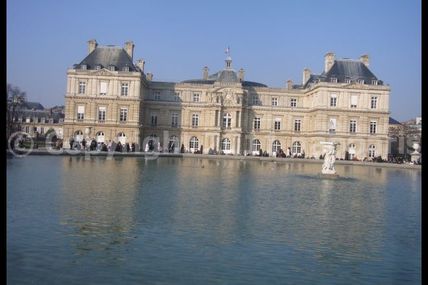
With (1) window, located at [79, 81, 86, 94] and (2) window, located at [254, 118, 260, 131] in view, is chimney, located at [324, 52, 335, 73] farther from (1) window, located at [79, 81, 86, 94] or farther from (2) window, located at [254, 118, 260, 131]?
(1) window, located at [79, 81, 86, 94]

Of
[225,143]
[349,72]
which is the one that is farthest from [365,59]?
[225,143]

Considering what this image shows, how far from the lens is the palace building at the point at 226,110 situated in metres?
52.1

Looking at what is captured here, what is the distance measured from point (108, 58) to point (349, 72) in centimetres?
2798

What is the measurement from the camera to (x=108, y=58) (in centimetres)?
5334

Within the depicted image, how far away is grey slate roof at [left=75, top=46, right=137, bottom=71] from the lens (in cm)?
5281

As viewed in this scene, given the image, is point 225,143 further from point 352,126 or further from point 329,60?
point 329,60

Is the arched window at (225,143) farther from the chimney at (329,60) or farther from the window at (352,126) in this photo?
the chimney at (329,60)

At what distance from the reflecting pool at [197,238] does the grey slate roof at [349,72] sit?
42252 mm

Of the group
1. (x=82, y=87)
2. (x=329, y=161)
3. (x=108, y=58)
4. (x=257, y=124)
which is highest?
(x=108, y=58)

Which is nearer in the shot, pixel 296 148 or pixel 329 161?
pixel 329 161

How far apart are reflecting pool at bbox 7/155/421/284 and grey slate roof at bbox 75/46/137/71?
39.7 meters

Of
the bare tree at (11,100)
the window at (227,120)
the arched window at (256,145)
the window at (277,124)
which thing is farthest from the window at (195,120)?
the bare tree at (11,100)

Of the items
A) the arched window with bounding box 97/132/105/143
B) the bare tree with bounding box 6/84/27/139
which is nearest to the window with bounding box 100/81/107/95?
the arched window with bounding box 97/132/105/143

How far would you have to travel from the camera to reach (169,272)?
684 cm
